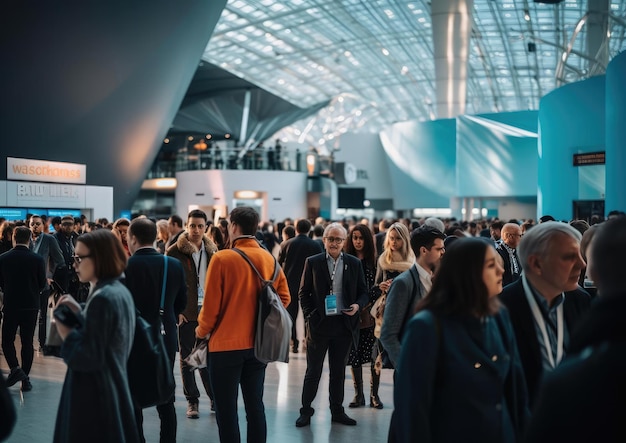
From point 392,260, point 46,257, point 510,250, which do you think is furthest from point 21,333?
point 510,250

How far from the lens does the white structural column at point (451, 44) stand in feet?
113

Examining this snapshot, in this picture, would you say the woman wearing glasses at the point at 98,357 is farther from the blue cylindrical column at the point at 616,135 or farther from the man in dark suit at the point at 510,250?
the blue cylindrical column at the point at 616,135

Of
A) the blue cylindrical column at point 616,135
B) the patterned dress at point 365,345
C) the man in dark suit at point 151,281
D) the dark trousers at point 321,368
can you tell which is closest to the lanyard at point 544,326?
the man in dark suit at point 151,281

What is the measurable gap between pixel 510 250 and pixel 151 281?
159 inches

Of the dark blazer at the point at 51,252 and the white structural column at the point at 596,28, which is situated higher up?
the white structural column at the point at 596,28

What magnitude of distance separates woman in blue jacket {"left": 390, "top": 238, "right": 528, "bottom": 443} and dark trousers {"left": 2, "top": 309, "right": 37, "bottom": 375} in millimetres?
5527

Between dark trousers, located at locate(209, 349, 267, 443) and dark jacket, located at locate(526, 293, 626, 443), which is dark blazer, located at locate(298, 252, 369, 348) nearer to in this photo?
dark trousers, located at locate(209, 349, 267, 443)

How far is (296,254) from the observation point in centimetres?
912

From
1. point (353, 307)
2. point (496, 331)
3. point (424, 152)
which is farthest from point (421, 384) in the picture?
point (424, 152)

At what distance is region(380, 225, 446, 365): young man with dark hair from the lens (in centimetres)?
389

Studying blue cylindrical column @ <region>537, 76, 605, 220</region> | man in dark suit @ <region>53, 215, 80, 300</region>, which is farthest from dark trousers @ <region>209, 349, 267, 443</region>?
blue cylindrical column @ <region>537, 76, 605, 220</region>

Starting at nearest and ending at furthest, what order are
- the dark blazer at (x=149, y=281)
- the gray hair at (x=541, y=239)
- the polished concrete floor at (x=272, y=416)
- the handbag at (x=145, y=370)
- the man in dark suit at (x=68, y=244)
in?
the gray hair at (x=541, y=239) → the handbag at (x=145, y=370) → the dark blazer at (x=149, y=281) → the polished concrete floor at (x=272, y=416) → the man in dark suit at (x=68, y=244)

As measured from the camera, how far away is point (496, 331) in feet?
8.82

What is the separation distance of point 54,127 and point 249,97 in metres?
25.1
